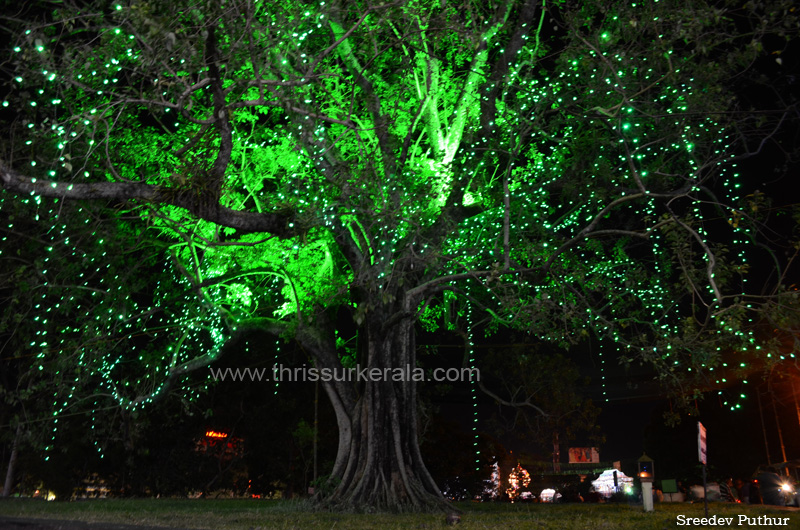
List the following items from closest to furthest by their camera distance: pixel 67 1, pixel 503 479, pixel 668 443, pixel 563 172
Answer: pixel 67 1, pixel 563 172, pixel 503 479, pixel 668 443

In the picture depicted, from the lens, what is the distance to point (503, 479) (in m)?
25.3

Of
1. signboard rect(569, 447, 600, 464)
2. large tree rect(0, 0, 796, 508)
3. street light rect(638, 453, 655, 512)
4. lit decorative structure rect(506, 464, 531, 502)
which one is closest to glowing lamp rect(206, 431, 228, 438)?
large tree rect(0, 0, 796, 508)

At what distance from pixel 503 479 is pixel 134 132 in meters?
19.1

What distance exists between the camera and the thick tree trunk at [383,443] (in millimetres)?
11375

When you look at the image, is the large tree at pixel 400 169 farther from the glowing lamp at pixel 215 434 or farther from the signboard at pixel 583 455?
the signboard at pixel 583 455

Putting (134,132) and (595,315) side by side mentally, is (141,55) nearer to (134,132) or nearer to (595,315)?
(134,132)

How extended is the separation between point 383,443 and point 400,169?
508 cm

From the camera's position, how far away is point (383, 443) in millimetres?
11891

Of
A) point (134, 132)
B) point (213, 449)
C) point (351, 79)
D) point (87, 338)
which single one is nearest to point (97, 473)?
point (213, 449)

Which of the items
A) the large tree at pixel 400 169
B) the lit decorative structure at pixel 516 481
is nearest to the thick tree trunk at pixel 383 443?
the large tree at pixel 400 169

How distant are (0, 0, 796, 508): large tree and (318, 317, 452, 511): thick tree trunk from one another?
4 cm

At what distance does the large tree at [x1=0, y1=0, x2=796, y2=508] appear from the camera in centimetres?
855

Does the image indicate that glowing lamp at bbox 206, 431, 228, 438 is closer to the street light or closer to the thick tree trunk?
the thick tree trunk

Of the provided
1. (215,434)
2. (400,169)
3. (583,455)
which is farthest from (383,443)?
(583,455)
